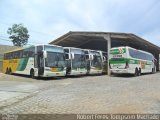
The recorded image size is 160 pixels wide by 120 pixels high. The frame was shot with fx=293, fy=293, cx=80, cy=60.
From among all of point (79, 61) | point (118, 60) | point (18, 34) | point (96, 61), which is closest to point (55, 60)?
point (79, 61)

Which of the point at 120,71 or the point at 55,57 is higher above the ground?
the point at 55,57

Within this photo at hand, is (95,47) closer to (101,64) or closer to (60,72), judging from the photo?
(101,64)

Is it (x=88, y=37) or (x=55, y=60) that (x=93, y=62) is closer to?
(x=55, y=60)

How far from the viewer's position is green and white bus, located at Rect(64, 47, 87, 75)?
2530 centimetres

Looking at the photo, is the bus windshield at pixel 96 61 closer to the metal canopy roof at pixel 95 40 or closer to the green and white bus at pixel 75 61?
the green and white bus at pixel 75 61

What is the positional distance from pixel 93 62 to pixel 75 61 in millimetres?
3100

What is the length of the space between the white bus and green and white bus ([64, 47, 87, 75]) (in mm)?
665

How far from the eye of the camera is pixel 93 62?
28.6 meters

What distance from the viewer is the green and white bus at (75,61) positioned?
996 inches

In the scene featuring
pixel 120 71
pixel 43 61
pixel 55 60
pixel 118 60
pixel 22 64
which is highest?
pixel 118 60

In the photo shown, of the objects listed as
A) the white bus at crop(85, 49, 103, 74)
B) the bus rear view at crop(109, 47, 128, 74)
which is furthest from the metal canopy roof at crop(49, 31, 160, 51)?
the bus rear view at crop(109, 47, 128, 74)

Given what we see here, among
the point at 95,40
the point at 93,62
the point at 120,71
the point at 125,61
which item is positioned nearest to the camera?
the point at 125,61

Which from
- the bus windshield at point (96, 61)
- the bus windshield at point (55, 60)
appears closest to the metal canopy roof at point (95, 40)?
the bus windshield at point (96, 61)

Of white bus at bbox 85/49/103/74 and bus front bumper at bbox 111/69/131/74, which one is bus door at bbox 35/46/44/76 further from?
bus front bumper at bbox 111/69/131/74
